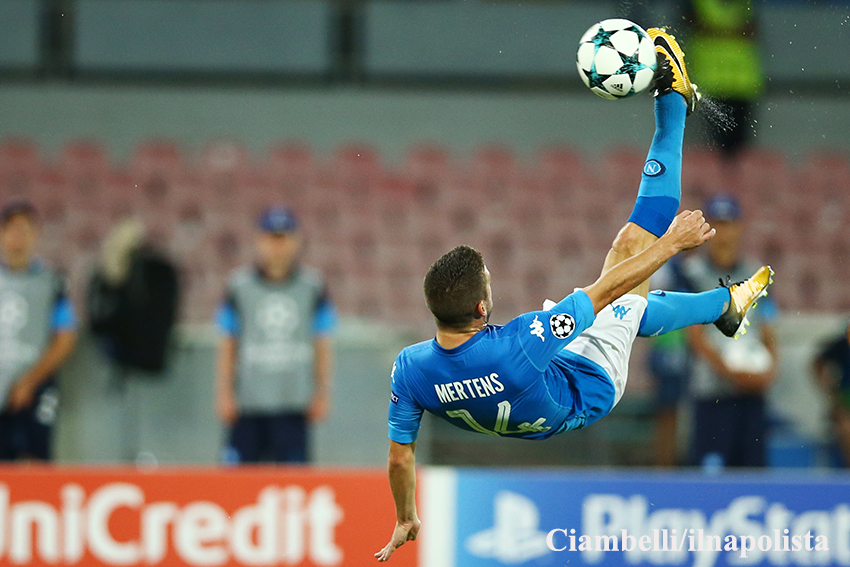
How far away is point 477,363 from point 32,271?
4340mm

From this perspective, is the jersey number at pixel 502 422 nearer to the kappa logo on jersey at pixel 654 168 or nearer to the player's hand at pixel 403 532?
the player's hand at pixel 403 532

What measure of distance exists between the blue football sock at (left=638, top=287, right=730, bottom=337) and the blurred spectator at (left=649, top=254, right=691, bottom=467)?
8.68ft

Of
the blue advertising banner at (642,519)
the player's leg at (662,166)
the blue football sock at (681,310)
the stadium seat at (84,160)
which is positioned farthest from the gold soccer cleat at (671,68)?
the stadium seat at (84,160)

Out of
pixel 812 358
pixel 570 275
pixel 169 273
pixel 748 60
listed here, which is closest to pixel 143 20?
pixel 169 273

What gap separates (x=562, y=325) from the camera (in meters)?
4.01

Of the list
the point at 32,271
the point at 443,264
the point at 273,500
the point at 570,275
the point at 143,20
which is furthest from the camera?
the point at 143,20

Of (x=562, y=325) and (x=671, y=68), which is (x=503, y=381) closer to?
(x=562, y=325)

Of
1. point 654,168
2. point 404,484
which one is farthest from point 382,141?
point 404,484

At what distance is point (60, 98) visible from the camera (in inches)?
401

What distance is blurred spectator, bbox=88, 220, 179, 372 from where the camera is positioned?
763 centimetres

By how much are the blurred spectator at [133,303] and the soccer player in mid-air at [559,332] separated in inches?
146

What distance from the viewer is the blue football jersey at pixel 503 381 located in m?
4.07

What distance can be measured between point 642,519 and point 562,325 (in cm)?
257

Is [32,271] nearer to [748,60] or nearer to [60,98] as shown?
[60,98]
